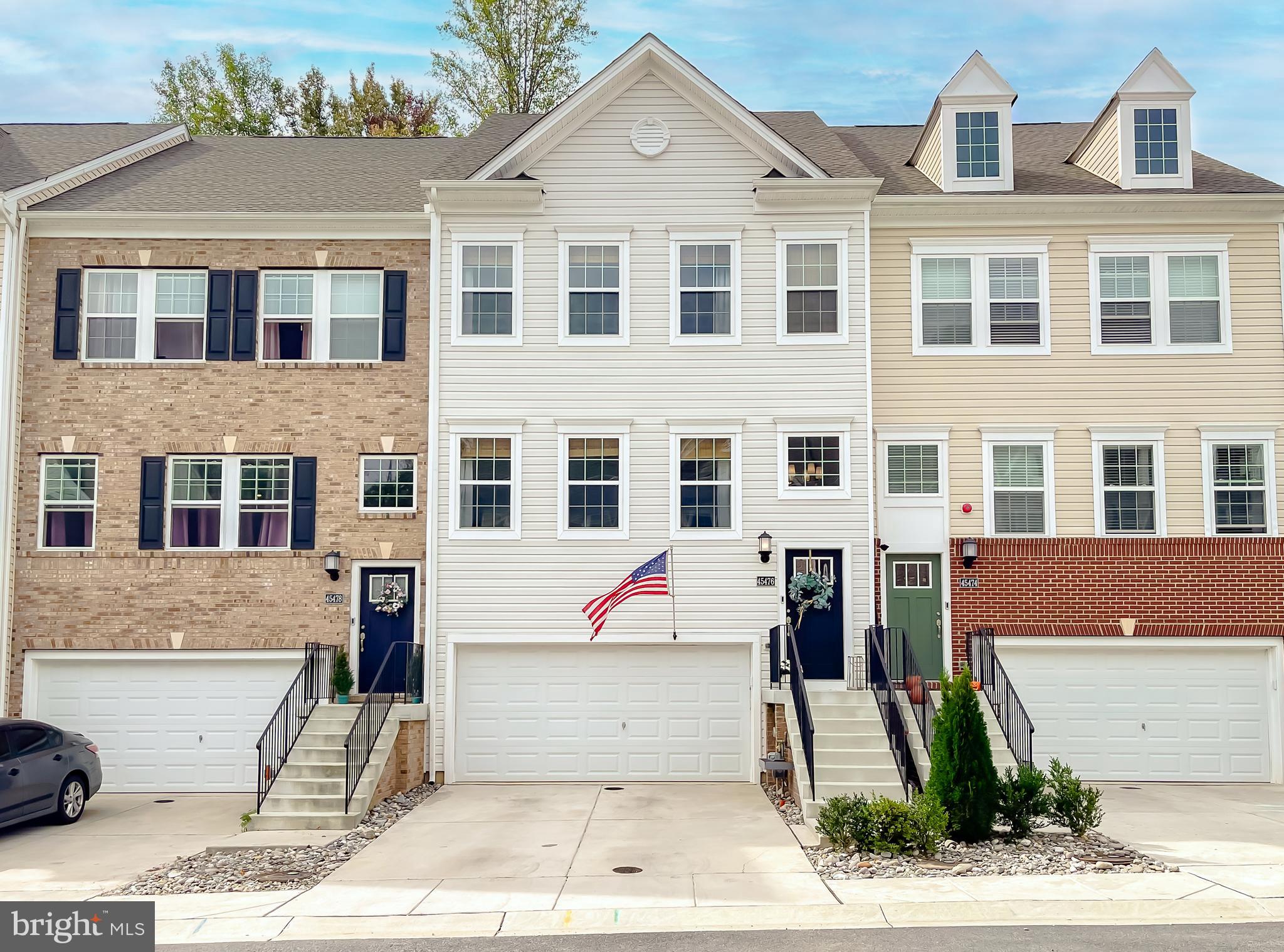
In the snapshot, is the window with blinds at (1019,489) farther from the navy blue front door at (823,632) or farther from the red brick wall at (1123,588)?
the navy blue front door at (823,632)

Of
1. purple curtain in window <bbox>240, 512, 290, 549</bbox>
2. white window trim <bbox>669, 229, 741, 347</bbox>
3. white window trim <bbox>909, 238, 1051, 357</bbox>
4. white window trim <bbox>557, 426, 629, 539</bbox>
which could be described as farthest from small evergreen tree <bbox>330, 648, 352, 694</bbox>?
white window trim <bbox>909, 238, 1051, 357</bbox>

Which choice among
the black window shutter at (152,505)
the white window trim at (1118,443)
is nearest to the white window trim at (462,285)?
the black window shutter at (152,505)

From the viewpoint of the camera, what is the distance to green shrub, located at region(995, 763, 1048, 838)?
11922 millimetres

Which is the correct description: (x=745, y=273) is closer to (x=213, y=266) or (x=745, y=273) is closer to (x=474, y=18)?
(x=213, y=266)

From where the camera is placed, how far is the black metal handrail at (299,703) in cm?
1553

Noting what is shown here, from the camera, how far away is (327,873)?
37.2 feet

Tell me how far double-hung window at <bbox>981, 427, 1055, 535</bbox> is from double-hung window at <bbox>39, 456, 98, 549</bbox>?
1405 cm

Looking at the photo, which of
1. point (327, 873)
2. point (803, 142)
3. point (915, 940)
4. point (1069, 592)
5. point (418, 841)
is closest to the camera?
point (915, 940)

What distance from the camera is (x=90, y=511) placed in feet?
57.2

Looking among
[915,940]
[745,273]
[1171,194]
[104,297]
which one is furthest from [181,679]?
[1171,194]

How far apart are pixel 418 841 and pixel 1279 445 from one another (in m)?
14.2

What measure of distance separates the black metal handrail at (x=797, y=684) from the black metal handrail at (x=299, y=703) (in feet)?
22.1

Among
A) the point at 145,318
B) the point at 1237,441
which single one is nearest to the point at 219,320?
the point at 145,318

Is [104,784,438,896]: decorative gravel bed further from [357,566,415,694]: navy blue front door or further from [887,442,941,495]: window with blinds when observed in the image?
[887,442,941,495]: window with blinds
